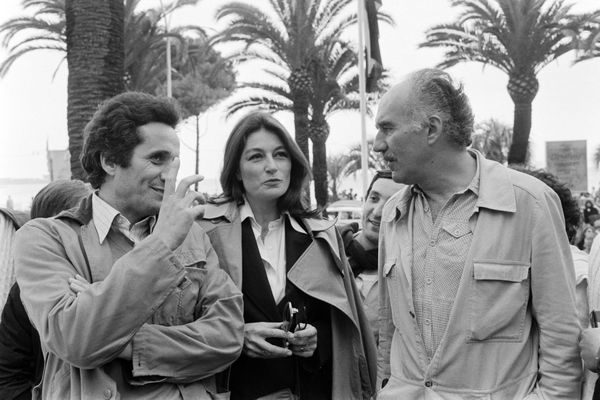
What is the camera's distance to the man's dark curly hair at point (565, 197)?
392 centimetres

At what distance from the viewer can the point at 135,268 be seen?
97.0 inches

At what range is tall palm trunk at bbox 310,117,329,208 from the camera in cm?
2631

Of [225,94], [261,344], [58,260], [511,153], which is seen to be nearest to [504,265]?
[261,344]

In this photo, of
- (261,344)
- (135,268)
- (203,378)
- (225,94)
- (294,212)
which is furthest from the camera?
(225,94)

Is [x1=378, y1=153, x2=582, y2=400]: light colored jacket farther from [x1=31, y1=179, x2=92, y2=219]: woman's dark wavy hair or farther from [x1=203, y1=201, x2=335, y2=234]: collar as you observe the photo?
[x1=31, y1=179, x2=92, y2=219]: woman's dark wavy hair

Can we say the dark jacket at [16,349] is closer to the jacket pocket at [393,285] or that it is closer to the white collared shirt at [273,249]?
the white collared shirt at [273,249]

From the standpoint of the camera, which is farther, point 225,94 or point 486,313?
point 225,94

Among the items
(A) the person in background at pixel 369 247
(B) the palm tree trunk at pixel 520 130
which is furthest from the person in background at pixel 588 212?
(A) the person in background at pixel 369 247

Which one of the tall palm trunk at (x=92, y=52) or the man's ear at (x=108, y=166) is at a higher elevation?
the tall palm trunk at (x=92, y=52)

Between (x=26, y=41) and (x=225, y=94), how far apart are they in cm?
1687

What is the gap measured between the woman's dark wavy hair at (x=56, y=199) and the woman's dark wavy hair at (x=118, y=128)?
0.59 m

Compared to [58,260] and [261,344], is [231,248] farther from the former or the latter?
[58,260]

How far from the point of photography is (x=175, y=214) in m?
2.61

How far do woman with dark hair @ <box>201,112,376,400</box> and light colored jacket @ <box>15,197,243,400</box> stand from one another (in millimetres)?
361
